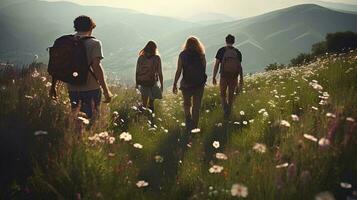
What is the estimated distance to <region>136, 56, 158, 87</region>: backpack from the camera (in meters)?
10.0

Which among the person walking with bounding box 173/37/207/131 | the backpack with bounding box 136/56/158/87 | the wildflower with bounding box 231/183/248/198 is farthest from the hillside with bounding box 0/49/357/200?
the backpack with bounding box 136/56/158/87

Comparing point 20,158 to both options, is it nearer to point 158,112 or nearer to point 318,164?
point 318,164

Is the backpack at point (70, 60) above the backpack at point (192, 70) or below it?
above

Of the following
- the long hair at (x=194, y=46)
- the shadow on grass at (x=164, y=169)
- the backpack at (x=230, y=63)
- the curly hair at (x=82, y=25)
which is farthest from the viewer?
the backpack at (x=230, y=63)

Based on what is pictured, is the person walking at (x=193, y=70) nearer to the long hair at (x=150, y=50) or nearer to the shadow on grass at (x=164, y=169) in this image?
the long hair at (x=150, y=50)

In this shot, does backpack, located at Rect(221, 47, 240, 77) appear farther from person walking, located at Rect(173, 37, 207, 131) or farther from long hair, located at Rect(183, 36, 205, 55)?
long hair, located at Rect(183, 36, 205, 55)

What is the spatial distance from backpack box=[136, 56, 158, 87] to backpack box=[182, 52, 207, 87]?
3.81ft

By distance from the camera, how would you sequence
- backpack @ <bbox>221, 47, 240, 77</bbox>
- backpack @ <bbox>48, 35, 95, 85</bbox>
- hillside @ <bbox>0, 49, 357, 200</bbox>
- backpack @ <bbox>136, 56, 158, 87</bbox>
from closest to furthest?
hillside @ <bbox>0, 49, 357, 200</bbox>
backpack @ <bbox>48, 35, 95, 85</bbox>
backpack @ <bbox>136, 56, 158, 87</bbox>
backpack @ <bbox>221, 47, 240, 77</bbox>

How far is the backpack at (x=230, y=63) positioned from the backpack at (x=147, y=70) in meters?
1.76

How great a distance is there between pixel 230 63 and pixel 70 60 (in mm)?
5137

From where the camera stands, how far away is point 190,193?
475cm

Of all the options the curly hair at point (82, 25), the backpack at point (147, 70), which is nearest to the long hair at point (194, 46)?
the backpack at point (147, 70)

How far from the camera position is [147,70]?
33.0ft

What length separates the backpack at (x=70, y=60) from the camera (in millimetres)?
6184
